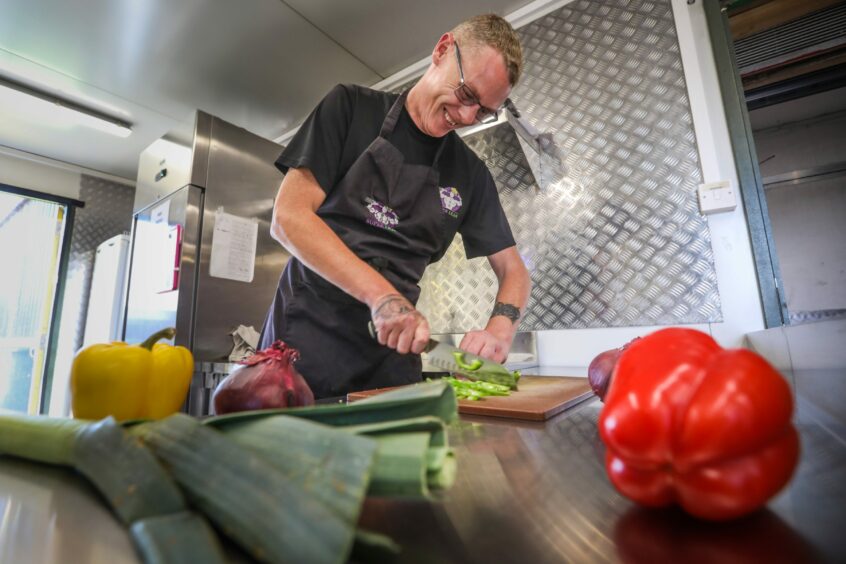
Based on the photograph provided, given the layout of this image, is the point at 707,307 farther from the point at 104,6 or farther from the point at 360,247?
the point at 104,6

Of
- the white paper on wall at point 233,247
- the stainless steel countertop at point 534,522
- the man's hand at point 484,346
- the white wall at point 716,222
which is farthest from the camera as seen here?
the white paper on wall at point 233,247

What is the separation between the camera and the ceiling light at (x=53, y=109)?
2.96m

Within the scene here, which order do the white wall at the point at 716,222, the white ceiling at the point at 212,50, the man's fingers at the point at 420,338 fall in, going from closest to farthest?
the man's fingers at the point at 420,338 < the white wall at the point at 716,222 < the white ceiling at the point at 212,50

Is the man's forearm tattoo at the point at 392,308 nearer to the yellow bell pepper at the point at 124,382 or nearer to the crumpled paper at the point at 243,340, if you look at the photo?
the yellow bell pepper at the point at 124,382

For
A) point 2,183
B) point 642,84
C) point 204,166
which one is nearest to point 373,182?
point 642,84

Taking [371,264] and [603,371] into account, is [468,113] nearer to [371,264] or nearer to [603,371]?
[371,264]

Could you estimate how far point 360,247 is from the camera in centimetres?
128

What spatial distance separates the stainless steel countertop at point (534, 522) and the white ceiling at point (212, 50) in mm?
2491

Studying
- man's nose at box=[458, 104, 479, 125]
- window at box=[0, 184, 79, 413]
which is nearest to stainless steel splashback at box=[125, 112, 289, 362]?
window at box=[0, 184, 79, 413]

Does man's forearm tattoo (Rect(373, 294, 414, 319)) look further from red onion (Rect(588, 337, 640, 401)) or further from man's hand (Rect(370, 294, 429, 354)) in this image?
red onion (Rect(588, 337, 640, 401))

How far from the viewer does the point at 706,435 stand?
0.32 m

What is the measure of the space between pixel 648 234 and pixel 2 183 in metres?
5.59

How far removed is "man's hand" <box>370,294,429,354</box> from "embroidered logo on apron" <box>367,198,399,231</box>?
39cm

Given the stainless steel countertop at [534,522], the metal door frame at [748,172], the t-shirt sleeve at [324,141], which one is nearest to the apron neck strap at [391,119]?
the t-shirt sleeve at [324,141]
